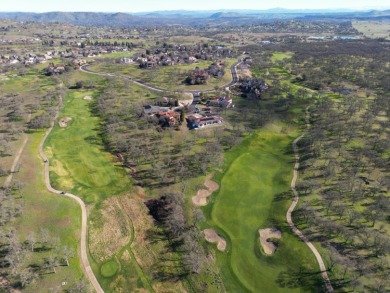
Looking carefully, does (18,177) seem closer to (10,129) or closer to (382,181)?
(10,129)

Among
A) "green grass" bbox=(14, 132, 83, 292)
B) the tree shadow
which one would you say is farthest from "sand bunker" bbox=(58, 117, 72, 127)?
the tree shadow

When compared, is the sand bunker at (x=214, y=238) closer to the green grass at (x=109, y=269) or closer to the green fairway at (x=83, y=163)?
the green grass at (x=109, y=269)

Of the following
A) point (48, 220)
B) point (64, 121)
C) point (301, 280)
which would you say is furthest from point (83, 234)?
point (64, 121)

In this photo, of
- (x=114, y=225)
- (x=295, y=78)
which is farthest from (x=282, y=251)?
(x=295, y=78)

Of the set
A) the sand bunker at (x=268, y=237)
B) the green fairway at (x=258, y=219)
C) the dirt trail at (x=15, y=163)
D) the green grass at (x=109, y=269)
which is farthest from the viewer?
the dirt trail at (x=15, y=163)

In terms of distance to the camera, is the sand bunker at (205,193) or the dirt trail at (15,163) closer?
the sand bunker at (205,193)

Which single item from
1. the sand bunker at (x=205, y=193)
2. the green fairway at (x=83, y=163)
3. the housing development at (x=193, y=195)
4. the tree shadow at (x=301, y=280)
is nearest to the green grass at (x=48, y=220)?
the housing development at (x=193, y=195)
